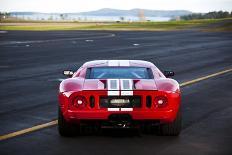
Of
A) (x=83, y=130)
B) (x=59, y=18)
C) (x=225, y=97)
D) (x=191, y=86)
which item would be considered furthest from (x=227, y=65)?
(x=59, y=18)

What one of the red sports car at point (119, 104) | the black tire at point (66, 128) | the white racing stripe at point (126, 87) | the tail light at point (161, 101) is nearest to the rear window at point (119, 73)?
the red sports car at point (119, 104)

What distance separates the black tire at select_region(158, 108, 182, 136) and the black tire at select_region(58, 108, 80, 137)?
3.96 ft

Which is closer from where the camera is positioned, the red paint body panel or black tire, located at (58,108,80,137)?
the red paint body panel

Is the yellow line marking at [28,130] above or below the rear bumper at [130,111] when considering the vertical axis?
below

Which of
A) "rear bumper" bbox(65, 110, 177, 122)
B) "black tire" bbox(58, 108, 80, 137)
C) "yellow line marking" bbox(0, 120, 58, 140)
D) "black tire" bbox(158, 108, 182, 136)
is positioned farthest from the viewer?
"yellow line marking" bbox(0, 120, 58, 140)

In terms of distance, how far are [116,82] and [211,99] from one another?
14.2 feet

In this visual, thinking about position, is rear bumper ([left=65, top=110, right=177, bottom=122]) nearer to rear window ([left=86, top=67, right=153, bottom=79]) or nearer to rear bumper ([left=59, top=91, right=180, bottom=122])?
rear bumper ([left=59, top=91, right=180, bottom=122])

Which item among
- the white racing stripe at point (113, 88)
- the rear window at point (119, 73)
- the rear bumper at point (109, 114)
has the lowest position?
the rear bumper at point (109, 114)

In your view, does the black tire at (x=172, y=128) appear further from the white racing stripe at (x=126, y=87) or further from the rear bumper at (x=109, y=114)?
the white racing stripe at (x=126, y=87)

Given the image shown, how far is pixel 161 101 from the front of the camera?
22.3ft

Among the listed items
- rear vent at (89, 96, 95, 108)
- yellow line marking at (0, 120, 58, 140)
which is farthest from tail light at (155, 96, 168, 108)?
yellow line marking at (0, 120, 58, 140)

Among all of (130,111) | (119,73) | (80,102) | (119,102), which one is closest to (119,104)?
(119,102)

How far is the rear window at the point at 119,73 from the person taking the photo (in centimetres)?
739

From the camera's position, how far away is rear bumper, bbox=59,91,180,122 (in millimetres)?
6645
